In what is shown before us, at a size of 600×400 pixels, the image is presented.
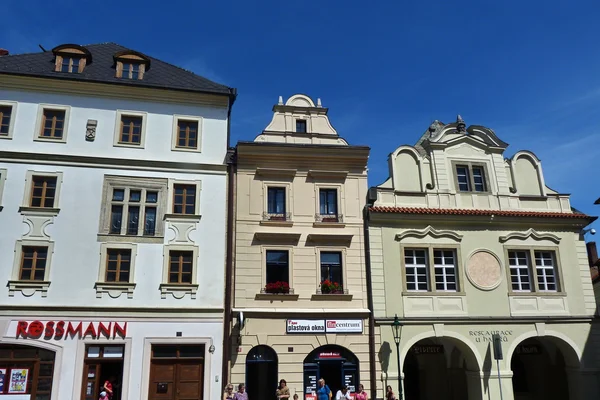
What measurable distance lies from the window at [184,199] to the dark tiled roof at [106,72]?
4.29 meters

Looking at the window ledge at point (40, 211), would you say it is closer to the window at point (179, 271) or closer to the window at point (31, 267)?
the window at point (31, 267)

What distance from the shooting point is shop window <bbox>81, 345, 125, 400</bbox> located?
18.6 meters

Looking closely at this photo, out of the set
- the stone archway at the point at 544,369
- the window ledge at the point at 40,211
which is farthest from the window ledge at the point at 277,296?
the stone archway at the point at 544,369

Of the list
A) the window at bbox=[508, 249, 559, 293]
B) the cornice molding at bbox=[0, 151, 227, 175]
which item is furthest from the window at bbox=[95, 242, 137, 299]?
the window at bbox=[508, 249, 559, 293]

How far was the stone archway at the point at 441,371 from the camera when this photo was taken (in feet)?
69.9

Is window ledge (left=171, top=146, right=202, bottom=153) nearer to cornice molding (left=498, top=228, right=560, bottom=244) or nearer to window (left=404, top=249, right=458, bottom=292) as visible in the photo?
window (left=404, top=249, right=458, bottom=292)

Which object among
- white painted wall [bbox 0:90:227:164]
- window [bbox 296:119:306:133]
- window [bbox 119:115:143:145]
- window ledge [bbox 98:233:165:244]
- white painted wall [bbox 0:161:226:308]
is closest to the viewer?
white painted wall [bbox 0:161:226:308]

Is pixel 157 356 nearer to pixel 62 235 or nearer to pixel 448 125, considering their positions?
pixel 62 235

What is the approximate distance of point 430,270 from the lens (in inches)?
857

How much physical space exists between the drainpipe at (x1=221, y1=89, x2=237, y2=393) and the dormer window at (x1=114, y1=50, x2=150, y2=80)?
408 cm

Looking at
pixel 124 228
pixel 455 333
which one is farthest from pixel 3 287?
pixel 455 333

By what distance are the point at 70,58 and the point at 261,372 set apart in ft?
50.4

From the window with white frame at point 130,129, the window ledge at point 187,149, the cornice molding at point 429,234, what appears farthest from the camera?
the cornice molding at point 429,234

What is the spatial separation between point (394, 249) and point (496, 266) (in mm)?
4472
